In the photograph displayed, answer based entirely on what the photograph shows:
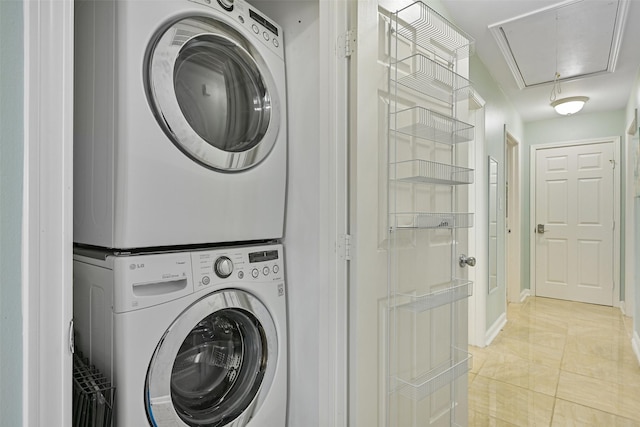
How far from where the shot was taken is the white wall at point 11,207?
0.63 metres

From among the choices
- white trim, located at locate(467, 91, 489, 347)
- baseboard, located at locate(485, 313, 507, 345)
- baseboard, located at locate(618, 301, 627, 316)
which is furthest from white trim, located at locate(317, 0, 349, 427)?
baseboard, located at locate(618, 301, 627, 316)

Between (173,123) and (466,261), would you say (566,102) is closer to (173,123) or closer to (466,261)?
(466,261)

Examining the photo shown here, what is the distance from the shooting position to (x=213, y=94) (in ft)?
3.98

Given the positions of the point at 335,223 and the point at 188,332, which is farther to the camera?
the point at 335,223

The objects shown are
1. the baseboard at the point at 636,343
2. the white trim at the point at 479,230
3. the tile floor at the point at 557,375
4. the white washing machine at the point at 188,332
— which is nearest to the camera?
the white washing machine at the point at 188,332

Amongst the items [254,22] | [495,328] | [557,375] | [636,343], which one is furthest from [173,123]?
[636,343]

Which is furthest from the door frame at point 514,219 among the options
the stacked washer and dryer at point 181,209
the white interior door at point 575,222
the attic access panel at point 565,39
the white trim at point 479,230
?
the stacked washer and dryer at point 181,209

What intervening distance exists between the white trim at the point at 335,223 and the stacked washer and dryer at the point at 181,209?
21 cm

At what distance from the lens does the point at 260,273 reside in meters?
1.30

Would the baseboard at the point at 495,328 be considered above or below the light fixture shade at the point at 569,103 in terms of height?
below

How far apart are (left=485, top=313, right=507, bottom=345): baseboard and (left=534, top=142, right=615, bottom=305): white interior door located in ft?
5.62

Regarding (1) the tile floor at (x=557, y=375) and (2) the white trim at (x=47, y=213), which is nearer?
(2) the white trim at (x=47, y=213)

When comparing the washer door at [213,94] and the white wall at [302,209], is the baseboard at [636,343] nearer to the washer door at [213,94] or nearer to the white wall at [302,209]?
the white wall at [302,209]

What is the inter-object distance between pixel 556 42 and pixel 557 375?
2.48 m
